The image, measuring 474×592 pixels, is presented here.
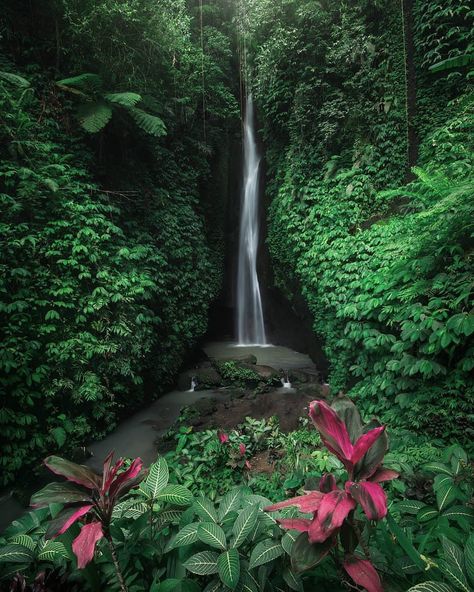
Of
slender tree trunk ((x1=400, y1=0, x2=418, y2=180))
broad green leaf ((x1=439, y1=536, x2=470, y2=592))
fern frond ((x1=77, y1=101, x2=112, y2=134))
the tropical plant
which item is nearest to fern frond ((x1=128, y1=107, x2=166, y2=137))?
the tropical plant

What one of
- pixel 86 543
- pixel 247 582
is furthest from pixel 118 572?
pixel 247 582

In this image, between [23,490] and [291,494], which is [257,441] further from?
[23,490]

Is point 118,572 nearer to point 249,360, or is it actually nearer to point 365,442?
point 365,442

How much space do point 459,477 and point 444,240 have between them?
→ 10.7ft

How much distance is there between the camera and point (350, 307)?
529 cm

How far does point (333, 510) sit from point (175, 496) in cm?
82

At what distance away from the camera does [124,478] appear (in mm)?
1291

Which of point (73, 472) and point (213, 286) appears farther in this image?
point (213, 286)

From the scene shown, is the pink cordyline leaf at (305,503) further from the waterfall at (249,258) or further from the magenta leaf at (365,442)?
the waterfall at (249,258)

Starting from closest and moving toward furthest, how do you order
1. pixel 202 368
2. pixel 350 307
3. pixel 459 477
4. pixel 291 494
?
pixel 459 477
pixel 291 494
pixel 350 307
pixel 202 368

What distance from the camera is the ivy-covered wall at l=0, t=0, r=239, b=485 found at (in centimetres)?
501

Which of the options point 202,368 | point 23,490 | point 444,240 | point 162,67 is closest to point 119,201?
point 162,67

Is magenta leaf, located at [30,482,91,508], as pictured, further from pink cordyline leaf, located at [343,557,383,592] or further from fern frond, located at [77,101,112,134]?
fern frond, located at [77,101,112,134]

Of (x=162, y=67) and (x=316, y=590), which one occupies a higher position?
(x=162, y=67)
